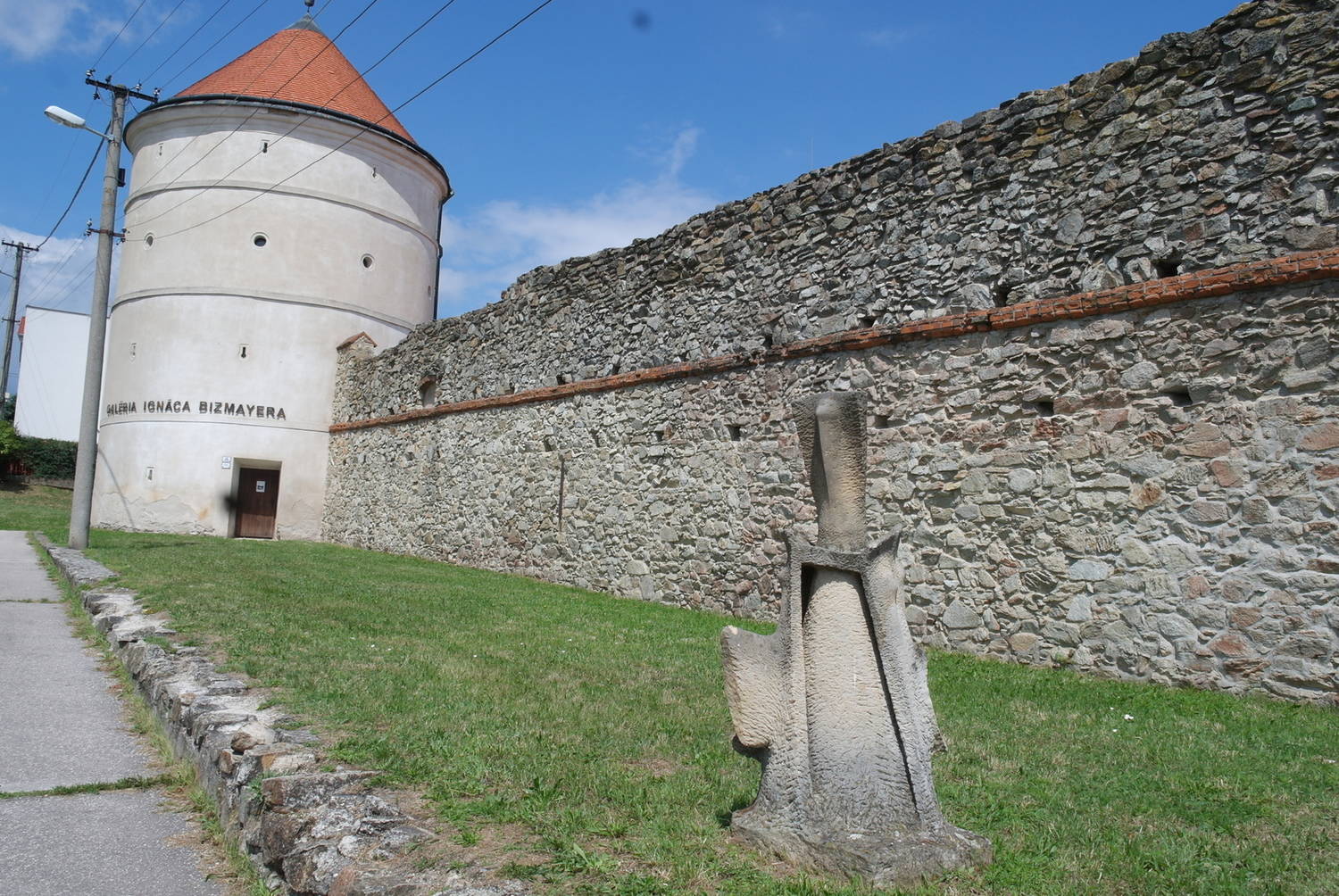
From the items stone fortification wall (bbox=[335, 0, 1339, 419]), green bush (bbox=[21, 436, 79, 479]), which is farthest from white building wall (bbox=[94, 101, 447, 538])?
green bush (bbox=[21, 436, 79, 479])

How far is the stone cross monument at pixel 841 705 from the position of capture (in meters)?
3.12

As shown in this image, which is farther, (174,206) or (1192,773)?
(174,206)

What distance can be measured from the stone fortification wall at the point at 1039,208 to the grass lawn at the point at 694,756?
126 inches

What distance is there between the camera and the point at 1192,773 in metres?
4.46

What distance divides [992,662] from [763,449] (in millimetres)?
3358

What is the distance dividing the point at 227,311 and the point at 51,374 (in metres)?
27.5

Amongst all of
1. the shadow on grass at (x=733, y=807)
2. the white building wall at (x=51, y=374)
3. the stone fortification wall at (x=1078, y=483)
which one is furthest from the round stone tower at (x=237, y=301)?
the white building wall at (x=51, y=374)

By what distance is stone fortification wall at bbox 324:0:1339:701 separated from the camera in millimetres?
6418

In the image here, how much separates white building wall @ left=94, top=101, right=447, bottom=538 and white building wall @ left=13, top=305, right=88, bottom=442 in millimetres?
23139

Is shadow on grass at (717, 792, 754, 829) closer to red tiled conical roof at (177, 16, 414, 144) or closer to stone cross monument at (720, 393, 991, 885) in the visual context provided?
stone cross monument at (720, 393, 991, 885)

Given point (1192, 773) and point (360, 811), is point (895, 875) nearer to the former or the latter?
point (360, 811)

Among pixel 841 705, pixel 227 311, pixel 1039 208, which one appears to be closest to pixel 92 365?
pixel 227 311

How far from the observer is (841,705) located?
3211mm

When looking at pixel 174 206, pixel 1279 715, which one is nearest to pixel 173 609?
pixel 1279 715
